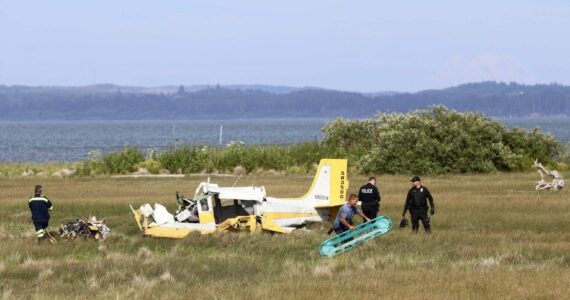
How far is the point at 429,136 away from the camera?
55031 mm

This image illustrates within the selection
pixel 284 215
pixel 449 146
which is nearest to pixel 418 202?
pixel 284 215

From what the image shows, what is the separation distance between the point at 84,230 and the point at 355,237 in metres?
7.14

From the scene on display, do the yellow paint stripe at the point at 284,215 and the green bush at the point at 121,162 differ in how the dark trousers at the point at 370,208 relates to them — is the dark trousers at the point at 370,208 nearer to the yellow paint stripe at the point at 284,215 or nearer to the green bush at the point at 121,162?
the yellow paint stripe at the point at 284,215

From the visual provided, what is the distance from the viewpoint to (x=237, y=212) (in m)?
28.2

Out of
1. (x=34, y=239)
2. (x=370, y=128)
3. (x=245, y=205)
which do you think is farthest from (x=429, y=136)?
(x=34, y=239)

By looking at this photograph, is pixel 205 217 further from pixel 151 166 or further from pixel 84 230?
pixel 151 166

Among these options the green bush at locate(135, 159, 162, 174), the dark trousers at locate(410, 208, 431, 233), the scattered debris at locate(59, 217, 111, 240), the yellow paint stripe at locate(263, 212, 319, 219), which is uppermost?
the dark trousers at locate(410, 208, 431, 233)

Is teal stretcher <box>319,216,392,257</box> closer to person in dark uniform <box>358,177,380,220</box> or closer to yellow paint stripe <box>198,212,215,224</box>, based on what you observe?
person in dark uniform <box>358,177,380,220</box>

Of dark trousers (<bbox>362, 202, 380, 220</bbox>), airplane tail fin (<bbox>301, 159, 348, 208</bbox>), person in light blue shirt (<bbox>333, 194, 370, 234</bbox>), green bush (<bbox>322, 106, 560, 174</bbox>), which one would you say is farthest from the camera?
green bush (<bbox>322, 106, 560, 174</bbox>)

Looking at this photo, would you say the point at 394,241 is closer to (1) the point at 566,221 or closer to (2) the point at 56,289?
(1) the point at 566,221

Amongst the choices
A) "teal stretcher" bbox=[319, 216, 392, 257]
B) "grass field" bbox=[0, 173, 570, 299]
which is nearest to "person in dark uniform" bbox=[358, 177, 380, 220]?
"grass field" bbox=[0, 173, 570, 299]

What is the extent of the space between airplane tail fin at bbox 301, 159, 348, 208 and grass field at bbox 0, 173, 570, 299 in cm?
77

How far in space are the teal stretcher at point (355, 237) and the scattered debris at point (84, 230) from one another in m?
6.57

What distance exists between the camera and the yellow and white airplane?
1068 inches
